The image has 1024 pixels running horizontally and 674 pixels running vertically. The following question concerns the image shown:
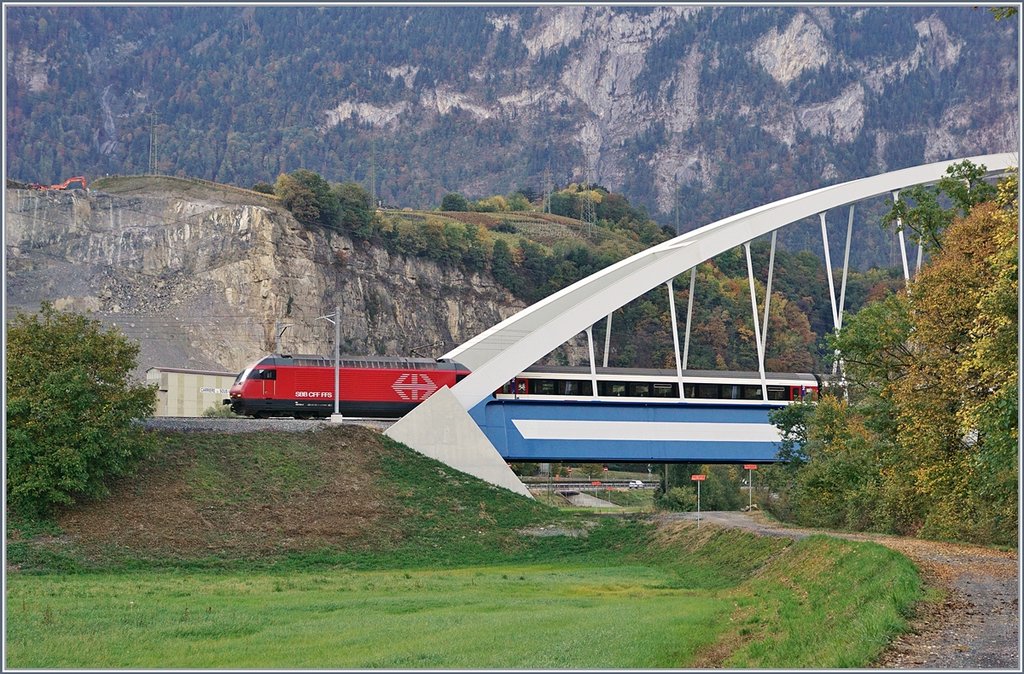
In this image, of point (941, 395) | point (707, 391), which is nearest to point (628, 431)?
point (707, 391)

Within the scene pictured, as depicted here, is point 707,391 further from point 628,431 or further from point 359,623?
point 359,623

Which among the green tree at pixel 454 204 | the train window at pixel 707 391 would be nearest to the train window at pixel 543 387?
the train window at pixel 707 391

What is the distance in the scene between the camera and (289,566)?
3297 centimetres

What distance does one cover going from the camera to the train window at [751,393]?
159 ft

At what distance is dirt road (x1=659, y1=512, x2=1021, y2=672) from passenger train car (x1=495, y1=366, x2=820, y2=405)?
922 inches

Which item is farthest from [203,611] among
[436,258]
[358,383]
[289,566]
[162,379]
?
[436,258]

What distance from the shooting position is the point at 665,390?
4744 cm

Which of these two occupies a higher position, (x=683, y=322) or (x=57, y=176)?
(x=57, y=176)

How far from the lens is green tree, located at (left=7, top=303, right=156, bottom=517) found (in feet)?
111

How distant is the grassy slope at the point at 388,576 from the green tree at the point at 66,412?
1061mm

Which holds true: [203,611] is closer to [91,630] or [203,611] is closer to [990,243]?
[91,630]

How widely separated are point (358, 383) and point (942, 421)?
79.9 feet

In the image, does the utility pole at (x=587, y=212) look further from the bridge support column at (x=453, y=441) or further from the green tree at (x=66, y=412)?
the green tree at (x=66, y=412)

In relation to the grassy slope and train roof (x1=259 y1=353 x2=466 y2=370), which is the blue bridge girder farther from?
the grassy slope
